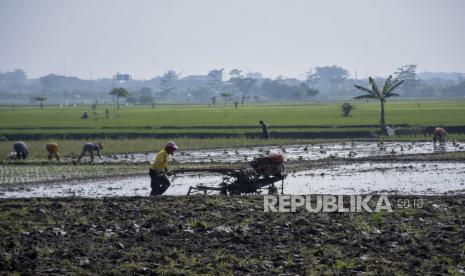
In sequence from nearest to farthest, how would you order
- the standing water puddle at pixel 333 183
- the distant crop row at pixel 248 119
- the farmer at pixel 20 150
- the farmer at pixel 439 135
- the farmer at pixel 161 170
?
the farmer at pixel 161 170, the standing water puddle at pixel 333 183, the farmer at pixel 20 150, the farmer at pixel 439 135, the distant crop row at pixel 248 119

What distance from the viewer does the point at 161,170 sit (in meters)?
18.1

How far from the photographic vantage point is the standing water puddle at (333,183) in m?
19.8

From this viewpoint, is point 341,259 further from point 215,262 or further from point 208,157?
point 208,157

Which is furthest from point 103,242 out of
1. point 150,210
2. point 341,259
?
point 341,259

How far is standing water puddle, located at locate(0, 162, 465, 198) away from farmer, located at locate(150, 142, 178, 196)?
1.61m

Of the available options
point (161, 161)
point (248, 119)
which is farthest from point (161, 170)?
point (248, 119)

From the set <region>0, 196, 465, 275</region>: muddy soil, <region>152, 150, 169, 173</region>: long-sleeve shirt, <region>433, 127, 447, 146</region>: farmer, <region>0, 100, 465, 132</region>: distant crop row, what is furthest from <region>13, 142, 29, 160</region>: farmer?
<region>0, 100, 465, 132</region>: distant crop row

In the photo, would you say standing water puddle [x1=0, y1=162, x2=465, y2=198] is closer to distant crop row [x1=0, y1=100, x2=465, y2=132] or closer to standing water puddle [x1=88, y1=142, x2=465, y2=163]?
standing water puddle [x1=88, y1=142, x2=465, y2=163]

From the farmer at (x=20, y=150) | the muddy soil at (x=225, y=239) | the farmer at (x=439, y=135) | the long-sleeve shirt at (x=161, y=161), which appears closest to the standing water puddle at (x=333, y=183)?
the long-sleeve shirt at (x=161, y=161)

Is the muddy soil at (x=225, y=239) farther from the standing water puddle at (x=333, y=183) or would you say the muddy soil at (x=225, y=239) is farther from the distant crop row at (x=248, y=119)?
the distant crop row at (x=248, y=119)

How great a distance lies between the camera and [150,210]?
49.8 feet

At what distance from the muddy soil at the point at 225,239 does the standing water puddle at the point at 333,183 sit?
372 cm

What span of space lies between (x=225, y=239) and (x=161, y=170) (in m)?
5.74

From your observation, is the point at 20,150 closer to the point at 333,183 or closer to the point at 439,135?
the point at 333,183
